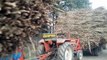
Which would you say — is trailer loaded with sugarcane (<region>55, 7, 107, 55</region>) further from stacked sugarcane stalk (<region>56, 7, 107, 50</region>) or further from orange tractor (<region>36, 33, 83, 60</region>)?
orange tractor (<region>36, 33, 83, 60</region>)

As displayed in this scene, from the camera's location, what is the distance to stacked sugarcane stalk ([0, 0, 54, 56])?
422 cm

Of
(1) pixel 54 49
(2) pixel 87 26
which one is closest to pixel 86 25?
(2) pixel 87 26

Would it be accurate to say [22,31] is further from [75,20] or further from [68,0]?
[68,0]

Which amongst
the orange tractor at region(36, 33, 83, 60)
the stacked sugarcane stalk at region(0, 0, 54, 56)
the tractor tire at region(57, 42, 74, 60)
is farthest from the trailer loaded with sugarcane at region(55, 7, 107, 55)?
the stacked sugarcane stalk at region(0, 0, 54, 56)

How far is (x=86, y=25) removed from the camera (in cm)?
1573

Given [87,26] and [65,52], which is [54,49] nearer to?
[65,52]

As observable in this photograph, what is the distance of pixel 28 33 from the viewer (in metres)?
4.79

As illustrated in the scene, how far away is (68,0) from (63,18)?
16.7m

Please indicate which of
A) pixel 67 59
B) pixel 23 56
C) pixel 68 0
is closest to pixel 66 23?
pixel 67 59

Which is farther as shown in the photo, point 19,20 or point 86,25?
point 86,25

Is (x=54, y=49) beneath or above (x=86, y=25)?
beneath

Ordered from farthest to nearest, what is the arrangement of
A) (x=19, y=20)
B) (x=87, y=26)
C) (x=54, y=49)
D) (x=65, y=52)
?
(x=87, y=26) < (x=54, y=49) < (x=65, y=52) < (x=19, y=20)

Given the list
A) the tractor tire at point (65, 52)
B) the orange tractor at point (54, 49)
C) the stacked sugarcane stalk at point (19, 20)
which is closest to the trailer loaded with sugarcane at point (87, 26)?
the tractor tire at point (65, 52)

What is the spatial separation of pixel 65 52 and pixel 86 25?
5.84 metres
